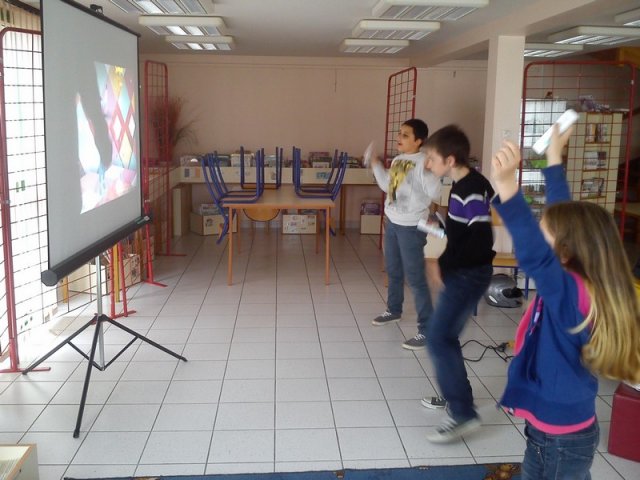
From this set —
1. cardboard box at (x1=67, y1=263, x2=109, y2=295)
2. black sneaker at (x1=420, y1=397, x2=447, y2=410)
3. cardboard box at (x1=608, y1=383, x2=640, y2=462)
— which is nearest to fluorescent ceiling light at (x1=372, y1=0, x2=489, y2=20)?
black sneaker at (x1=420, y1=397, x2=447, y2=410)

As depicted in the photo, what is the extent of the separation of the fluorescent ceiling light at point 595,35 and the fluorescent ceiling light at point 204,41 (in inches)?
130

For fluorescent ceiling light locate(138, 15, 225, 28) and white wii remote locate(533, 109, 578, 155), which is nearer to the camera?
white wii remote locate(533, 109, 578, 155)

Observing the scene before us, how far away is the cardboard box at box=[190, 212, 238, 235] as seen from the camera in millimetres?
7668

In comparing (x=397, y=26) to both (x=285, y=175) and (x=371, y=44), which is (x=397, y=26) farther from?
(x=285, y=175)

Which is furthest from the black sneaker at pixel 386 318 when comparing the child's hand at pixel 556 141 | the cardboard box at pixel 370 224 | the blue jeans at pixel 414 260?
the cardboard box at pixel 370 224

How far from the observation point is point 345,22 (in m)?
5.35

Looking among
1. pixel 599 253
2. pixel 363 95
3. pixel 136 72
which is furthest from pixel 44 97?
pixel 363 95

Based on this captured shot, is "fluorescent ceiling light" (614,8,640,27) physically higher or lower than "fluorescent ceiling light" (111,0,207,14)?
higher

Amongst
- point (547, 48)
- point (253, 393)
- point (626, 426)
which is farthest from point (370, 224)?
point (626, 426)

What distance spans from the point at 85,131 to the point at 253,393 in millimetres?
1634

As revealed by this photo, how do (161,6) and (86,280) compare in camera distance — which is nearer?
(161,6)

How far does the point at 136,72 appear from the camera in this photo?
3.70 meters

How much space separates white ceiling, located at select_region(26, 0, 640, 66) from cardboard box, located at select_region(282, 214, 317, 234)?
6.99 feet

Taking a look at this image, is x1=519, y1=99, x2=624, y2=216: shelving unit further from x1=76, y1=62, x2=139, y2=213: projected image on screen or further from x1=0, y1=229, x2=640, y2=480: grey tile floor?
x1=76, y1=62, x2=139, y2=213: projected image on screen
